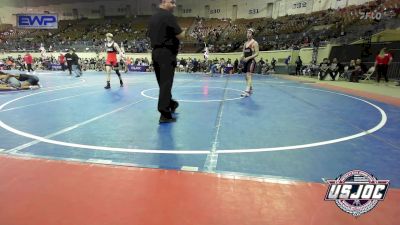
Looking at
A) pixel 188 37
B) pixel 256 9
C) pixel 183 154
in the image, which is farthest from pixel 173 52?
pixel 256 9

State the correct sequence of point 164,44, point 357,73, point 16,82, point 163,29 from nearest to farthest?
point 163,29
point 164,44
point 16,82
point 357,73

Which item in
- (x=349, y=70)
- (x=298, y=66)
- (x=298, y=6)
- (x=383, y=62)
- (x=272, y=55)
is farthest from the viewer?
(x=298, y=6)

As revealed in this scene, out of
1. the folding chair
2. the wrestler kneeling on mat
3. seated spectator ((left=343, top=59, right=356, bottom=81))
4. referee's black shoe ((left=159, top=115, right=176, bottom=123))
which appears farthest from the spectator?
referee's black shoe ((left=159, top=115, right=176, bottom=123))

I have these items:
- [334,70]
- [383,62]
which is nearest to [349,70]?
[334,70]

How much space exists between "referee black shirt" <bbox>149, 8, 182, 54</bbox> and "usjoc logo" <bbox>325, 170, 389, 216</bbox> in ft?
11.8

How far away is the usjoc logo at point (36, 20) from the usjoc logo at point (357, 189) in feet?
122

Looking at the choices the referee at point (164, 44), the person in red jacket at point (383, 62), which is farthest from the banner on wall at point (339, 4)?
the referee at point (164, 44)

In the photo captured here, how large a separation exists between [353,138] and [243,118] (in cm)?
189

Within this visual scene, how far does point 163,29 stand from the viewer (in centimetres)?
444

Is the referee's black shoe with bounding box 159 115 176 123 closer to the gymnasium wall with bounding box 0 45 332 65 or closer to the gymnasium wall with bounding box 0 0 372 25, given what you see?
the gymnasium wall with bounding box 0 45 332 65

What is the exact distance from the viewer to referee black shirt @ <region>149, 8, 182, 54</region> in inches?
173

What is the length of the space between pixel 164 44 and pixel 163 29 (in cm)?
25

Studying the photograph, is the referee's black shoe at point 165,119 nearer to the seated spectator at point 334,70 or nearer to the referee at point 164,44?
the referee at point 164,44

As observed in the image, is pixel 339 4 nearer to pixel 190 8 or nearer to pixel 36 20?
pixel 190 8
